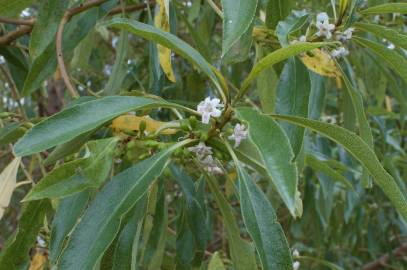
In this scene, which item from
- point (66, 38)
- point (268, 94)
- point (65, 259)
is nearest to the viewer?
point (65, 259)

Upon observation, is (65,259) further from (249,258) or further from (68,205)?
(249,258)

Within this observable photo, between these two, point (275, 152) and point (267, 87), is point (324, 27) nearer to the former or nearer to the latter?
point (267, 87)

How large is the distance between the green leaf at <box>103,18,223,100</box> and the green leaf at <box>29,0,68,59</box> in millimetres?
293

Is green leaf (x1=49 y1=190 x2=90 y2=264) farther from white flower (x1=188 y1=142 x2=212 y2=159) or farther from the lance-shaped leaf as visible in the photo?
the lance-shaped leaf

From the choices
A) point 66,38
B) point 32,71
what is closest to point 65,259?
point 32,71

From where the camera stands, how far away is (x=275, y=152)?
681mm

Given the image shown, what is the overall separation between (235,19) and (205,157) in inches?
9.5

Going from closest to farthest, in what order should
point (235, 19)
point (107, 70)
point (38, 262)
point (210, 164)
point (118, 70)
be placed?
point (235, 19) < point (210, 164) < point (38, 262) < point (118, 70) < point (107, 70)

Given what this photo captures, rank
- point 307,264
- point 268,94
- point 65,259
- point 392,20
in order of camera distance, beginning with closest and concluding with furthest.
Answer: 1. point 65,259
2. point 268,94
3. point 392,20
4. point 307,264

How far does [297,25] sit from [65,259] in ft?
1.50

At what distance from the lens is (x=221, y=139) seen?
35.4 inches

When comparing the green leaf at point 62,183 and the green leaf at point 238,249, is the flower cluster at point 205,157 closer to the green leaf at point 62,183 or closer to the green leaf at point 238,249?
the green leaf at point 238,249

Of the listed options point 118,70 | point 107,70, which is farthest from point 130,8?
point 107,70

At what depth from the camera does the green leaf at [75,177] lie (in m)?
0.75
